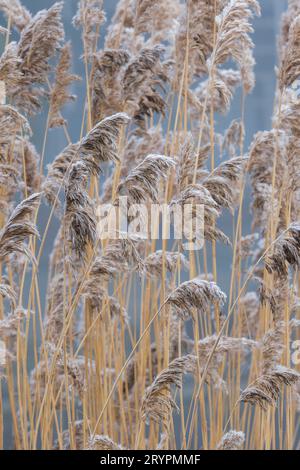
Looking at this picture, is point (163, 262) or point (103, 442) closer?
point (103, 442)

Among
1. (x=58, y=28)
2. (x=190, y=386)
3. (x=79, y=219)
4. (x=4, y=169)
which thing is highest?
(x=58, y=28)

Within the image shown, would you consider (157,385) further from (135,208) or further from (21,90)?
(21,90)

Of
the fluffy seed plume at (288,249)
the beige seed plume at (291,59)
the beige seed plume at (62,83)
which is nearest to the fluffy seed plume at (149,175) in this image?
the fluffy seed plume at (288,249)

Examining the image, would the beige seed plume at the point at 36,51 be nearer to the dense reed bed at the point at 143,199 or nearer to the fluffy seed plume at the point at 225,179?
the dense reed bed at the point at 143,199

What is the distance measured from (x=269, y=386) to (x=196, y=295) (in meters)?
0.45

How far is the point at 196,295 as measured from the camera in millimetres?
2113

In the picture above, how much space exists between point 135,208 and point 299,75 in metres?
0.81

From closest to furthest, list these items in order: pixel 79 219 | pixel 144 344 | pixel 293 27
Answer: pixel 79 219, pixel 293 27, pixel 144 344

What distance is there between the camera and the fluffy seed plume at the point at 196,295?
2078mm

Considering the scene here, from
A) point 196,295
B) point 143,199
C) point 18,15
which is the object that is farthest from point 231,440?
point 18,15

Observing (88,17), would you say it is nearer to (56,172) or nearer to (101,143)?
(56,172)

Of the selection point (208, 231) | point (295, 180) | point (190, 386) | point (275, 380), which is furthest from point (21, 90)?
point (190, 386)

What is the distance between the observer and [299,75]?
2.49 meters

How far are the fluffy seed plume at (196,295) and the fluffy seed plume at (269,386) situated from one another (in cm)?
36
